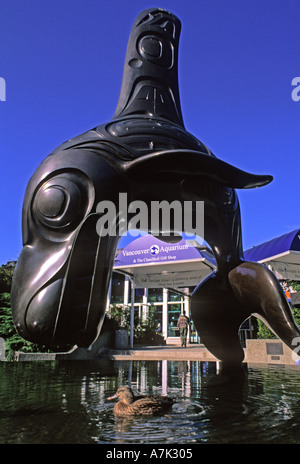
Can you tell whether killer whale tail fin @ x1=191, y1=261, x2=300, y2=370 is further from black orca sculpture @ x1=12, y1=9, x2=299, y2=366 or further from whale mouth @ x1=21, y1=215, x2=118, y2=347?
whale mouth @ x1=21, y1=215, x2=118, y2=347

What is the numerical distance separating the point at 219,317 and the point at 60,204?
2252 millimetres

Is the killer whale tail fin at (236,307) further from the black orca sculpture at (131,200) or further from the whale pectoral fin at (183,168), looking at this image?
the whale pectoral fin at (183,168)

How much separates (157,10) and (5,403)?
4.05 meters

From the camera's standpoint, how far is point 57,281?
2.30 metres

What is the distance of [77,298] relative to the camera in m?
2.37

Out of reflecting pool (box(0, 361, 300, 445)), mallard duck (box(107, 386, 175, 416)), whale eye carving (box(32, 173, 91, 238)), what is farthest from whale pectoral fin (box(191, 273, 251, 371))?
whale eye carving (box(32, 173, 91, 238))

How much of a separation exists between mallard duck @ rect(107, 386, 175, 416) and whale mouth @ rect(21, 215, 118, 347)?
0.46m

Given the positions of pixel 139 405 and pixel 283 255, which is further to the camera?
pixel 283 255

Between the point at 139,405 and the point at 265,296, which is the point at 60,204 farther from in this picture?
the point at 265,296

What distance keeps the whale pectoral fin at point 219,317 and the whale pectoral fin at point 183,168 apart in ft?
3.81

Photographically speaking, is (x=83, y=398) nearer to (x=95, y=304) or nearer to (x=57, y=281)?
(x=95, y=304)

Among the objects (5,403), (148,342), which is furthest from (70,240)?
(148,342)

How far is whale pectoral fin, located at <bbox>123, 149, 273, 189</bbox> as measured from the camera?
8.79 feet

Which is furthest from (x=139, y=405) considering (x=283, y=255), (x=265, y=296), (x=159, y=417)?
(x=283, y=255)
